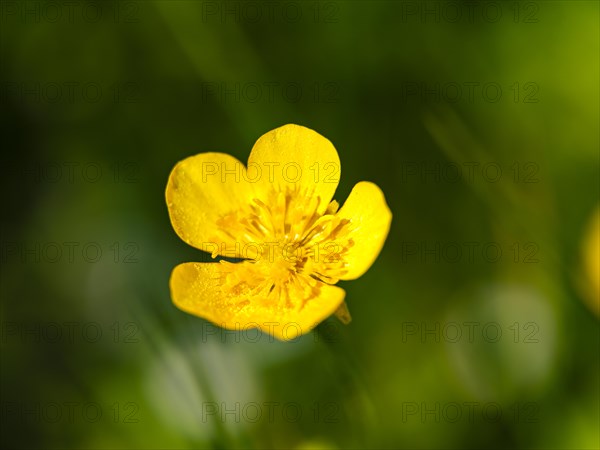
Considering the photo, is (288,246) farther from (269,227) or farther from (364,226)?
(364,226)

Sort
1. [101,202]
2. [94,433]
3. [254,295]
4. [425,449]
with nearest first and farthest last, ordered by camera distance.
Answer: [254,295] → [425,449] → [94,433] → [101,202]

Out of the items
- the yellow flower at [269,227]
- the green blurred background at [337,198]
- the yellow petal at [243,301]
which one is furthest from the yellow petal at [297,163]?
the green blurred background at [337,198]

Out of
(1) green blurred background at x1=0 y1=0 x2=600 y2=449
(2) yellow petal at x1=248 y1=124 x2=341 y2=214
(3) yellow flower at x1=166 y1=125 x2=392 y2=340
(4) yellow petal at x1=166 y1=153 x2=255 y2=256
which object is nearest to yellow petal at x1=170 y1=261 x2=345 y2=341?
(3) yellow flower at x1=166 y1=125 x2=392 y2=340

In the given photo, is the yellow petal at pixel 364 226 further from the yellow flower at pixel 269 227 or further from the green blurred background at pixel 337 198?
the green blurred background at pixel 337 198

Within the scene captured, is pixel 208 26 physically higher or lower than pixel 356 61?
higher

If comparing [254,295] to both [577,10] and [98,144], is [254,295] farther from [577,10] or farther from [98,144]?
[577,10]

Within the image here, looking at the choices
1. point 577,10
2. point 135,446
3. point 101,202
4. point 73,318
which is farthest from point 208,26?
point 135,446
